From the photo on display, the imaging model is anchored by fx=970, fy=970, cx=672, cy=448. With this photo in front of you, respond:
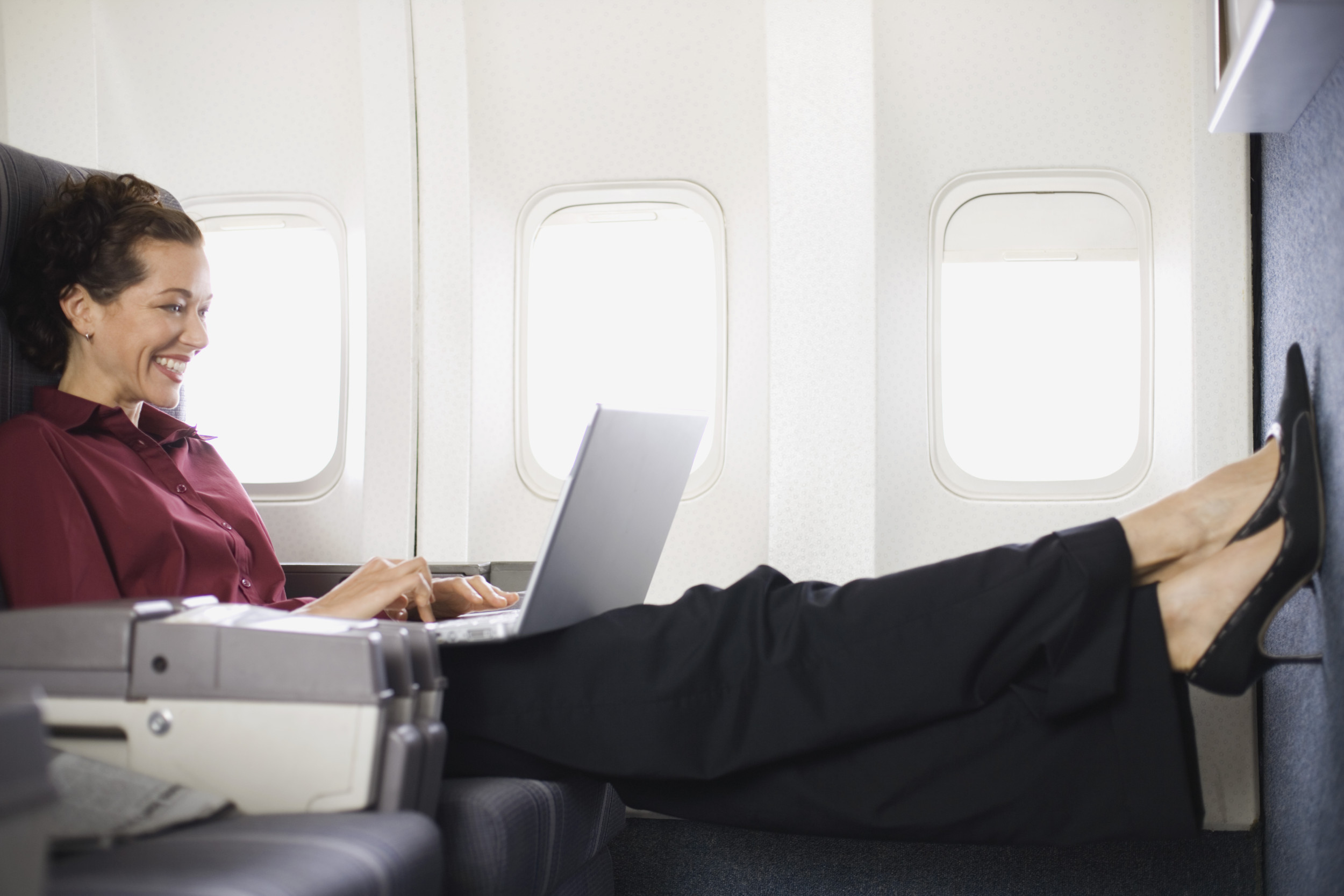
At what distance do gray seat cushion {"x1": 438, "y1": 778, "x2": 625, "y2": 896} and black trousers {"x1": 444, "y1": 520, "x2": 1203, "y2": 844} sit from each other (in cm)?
8

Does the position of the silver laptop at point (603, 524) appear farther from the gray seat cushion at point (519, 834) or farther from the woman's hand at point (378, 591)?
→ the gray seat cushion at point (519, 834)

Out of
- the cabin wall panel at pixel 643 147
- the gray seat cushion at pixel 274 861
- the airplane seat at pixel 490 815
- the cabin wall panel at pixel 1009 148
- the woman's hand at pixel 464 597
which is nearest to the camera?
the gray seat cushion at pixel 274 861

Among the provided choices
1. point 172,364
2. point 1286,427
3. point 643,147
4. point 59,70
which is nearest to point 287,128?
point 59,70

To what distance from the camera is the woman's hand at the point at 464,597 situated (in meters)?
1.76

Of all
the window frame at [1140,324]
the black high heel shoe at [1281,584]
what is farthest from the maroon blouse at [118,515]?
the window frame at [1140,324]

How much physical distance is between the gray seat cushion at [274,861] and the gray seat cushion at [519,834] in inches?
6.4

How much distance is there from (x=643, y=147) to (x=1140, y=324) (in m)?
1.49

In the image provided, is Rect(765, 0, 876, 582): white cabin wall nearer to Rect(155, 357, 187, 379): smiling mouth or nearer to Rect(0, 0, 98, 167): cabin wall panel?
Rect(155, 357, 187, 379): smiling mouth

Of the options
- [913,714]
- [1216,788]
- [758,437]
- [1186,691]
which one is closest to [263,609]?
[913,714]

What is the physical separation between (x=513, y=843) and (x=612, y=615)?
0.36m

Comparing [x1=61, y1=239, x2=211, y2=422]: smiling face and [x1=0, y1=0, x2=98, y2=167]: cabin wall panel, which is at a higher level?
[x1=0, y1=0, x2=98, y2=167]: cabin wall panel

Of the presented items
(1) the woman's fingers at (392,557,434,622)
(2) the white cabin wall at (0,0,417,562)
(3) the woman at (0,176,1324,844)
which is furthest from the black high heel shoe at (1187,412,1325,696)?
(2) the white cabin wall at (0,0,417,562)

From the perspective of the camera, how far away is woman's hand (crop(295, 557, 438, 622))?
156 centimetres

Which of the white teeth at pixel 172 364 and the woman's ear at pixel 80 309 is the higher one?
the woman's ear at pixel 80 309
